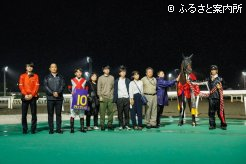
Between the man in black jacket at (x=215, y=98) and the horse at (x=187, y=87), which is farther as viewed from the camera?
the horse at (x=187, y=87)

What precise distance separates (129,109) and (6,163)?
5224 millimetres

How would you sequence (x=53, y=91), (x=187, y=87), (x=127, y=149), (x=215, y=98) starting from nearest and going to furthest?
(x=127, y=149) < (x=53, y=91) < (x=215, y=98) < (x=187, y=87)

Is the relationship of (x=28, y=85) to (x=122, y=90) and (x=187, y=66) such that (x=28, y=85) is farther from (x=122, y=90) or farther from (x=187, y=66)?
(x=187, y=66)

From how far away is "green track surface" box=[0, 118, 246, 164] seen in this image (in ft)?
17.0

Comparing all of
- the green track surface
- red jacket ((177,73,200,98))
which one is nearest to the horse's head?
red jacket ((177,73,200,98))

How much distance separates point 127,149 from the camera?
607 cm

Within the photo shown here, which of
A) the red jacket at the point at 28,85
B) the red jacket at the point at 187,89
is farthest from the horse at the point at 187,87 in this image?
the red jacket at the point at 28,85

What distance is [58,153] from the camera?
576 cm

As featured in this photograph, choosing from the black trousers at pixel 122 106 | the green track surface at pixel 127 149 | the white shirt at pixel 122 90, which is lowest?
the green track surface at pixel 127 149

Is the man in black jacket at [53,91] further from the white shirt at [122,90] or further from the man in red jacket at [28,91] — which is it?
the white shirt at [122,90]

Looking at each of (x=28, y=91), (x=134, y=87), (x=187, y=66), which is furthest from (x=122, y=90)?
(x=28, y=91)

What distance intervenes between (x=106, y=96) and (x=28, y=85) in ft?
7.51

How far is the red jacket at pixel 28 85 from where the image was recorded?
885 centimetres

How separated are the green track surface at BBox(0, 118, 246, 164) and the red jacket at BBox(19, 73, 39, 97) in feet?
4.99
